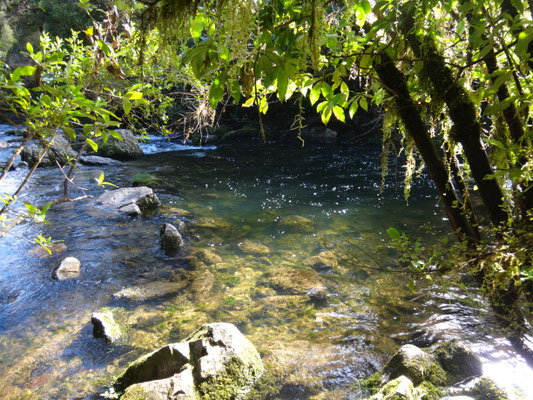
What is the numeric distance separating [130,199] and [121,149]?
→ 24.0ft

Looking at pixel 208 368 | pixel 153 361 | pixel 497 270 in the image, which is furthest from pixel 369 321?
pixel 497 270

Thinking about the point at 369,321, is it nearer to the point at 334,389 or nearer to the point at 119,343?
the point at 334,389

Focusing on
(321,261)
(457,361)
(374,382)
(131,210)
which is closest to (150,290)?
(321,261)

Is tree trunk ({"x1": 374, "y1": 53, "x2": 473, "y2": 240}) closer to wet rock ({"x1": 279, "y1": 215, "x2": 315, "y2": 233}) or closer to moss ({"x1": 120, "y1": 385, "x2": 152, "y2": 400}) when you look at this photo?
moss ({"x1": 120, "y1": 385, "x2": 152, "y2": 400})

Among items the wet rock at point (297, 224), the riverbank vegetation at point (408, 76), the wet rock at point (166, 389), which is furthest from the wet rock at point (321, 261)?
the riverbank vegetation at point (408, 76)

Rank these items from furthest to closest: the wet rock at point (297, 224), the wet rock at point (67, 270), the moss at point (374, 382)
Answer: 1. the wet rock at point (297, 224)
2. the wet rock at point (67, 270)
3. the moss at point (374, 382)

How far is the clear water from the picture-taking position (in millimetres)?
3785

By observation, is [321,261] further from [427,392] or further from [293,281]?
[427,392]

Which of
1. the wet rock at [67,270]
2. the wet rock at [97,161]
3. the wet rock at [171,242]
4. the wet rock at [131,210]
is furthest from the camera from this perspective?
the wet rock at [97,161]

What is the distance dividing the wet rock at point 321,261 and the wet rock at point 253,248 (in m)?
0.90

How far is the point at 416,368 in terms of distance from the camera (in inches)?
125

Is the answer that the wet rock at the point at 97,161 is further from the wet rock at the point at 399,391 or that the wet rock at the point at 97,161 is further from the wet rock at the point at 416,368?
the wet rock at the point at 399,391

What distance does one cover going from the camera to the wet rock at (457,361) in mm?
3320

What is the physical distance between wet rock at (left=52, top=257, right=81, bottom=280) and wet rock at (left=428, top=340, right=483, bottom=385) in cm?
548
